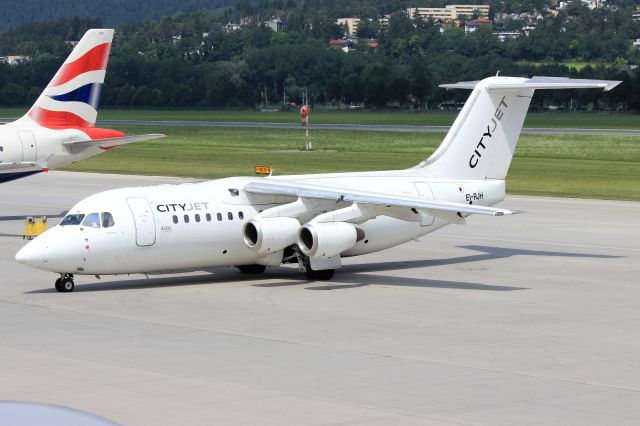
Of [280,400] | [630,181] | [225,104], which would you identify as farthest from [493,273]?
[225,104]

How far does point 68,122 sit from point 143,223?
1949 cm

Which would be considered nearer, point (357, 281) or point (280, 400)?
point (280, 400)

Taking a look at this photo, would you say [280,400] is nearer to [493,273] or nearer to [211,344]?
[211,344]

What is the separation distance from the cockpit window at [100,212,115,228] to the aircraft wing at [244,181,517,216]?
142 inches

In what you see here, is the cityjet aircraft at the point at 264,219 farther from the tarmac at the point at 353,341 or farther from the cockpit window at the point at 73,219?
the tarmac at the point at 353,341

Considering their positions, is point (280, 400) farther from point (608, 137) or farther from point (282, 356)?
point (608, 137)

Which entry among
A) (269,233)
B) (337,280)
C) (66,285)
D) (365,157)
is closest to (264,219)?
(269,233)

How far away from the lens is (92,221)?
93.1 feet

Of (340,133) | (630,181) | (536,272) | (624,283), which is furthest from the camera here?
(340,133)

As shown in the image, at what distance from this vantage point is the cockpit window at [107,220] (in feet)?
92.8

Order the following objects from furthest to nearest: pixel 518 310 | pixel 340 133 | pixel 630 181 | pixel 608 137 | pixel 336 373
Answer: pixel 340 133
pixel 608 137
pixel 630 181
pixel 518 310
pixel 336 373

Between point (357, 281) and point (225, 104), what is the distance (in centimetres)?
16374

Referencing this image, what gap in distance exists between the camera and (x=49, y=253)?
27.7m

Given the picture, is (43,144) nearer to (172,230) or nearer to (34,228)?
(34,228)
